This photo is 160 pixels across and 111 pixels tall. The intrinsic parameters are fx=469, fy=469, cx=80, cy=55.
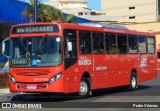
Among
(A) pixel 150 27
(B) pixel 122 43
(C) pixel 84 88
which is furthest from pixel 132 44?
(A) pixel 150 27

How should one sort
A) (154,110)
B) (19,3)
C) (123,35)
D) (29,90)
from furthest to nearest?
(19,3) < (123,35) < (29,90) < (154,110)

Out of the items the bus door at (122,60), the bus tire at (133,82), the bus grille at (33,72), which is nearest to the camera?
the bus grille at (33,72)

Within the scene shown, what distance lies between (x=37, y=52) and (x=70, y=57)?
4.10 feet

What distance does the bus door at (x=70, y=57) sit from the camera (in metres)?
17.3

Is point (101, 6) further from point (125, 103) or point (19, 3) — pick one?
point (125, 103)

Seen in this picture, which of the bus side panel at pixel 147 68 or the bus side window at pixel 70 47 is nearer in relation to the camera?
the bus side window at pixel 70 47

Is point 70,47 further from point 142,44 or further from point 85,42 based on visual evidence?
point 142,44

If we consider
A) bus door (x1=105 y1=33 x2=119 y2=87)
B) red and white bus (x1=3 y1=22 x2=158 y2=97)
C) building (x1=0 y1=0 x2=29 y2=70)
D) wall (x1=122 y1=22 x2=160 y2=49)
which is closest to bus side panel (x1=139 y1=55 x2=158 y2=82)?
bus door (x1=105 y1=33 x2=119 y2=87)

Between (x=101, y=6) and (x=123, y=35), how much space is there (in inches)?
4223

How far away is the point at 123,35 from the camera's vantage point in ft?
72.7

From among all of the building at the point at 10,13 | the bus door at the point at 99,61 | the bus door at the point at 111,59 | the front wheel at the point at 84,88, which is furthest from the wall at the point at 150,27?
the front wheel at the point at 84,88

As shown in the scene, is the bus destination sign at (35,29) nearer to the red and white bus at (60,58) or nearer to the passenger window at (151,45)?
the red and white bus at (60,58)

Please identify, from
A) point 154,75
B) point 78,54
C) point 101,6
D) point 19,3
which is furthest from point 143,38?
point 101,6

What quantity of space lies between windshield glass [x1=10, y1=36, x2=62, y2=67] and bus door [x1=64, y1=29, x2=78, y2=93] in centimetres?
38
